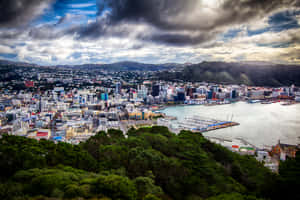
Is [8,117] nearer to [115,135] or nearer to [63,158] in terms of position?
[115,135]

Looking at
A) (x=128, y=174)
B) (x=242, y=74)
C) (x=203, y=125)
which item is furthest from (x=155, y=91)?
(x=242, y=74)

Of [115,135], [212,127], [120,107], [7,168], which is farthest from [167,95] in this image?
[7,168]

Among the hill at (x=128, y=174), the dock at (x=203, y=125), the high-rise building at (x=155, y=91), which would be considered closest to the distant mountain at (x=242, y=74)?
the high-rise building at (x=155, y=91)

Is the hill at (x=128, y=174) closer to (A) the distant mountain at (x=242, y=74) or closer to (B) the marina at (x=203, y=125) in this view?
(B) the marina at (x=203, y=125)

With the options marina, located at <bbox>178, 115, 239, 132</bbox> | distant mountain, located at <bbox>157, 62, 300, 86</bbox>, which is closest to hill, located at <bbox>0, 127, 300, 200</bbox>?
marina, located at <bbox>178, 115, 239, 132</bbox>

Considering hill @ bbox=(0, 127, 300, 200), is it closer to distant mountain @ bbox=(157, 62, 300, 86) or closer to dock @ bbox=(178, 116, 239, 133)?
dock @ bbox=(178, 116, 239, 133)

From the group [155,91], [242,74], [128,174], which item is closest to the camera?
[128,174]

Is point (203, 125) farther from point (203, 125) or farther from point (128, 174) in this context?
point (128, 174)
